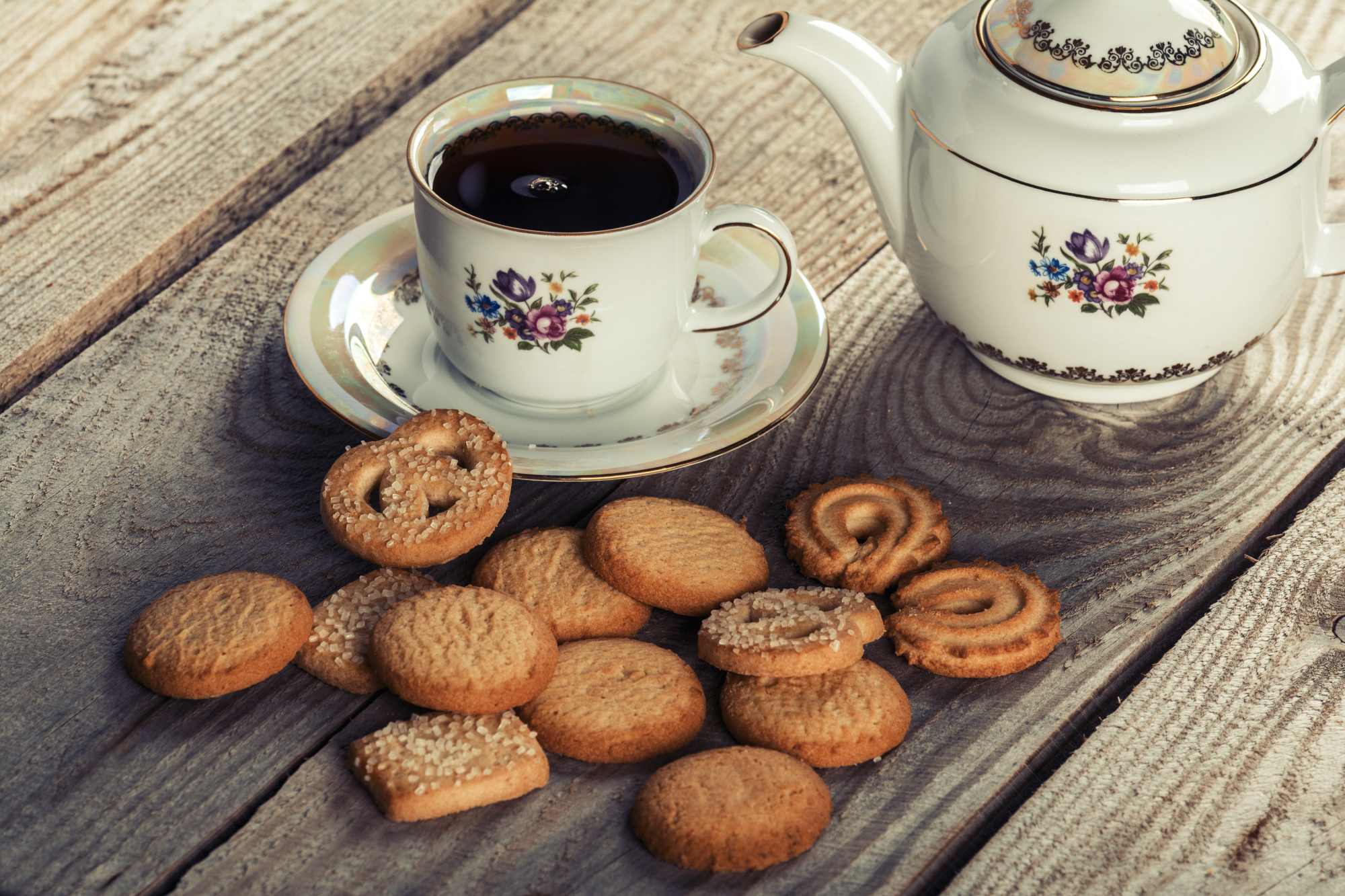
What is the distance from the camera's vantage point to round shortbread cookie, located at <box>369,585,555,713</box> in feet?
2.60

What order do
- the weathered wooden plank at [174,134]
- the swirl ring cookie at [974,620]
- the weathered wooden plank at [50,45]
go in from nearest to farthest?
1. the swirl ring cookie at [974,620]
2. the weathered wooden plank at [174,134]
3. the weathered wooden plank at [50,45]

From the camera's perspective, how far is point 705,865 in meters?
0.75

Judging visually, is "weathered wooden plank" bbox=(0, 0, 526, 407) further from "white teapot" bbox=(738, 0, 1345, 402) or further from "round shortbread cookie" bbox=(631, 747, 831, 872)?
"round shortbread cookie" bbox=(631, 747, 831, 872)

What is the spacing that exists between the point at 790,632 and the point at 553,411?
304 millimetres

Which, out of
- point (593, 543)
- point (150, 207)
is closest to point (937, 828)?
point (593, 543)

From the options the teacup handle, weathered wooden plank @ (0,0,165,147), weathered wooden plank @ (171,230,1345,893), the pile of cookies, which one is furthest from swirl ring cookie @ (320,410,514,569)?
weathered wooden plank @ (0,0,165,147)

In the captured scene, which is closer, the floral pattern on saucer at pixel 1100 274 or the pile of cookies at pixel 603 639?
the pile of cookies at pixel 603 639

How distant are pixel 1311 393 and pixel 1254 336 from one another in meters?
0.14

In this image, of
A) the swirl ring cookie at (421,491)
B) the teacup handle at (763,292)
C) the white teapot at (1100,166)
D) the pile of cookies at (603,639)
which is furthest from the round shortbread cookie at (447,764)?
the white teapot at (1100,166)

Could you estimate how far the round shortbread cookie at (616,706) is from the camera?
2.65ft

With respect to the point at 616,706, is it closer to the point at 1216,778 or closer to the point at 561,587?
the point at 561,587

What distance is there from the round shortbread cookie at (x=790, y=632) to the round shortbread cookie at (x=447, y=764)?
14cm

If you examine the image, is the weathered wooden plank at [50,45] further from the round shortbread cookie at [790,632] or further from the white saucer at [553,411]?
the round shortbread cookie at [790,632]

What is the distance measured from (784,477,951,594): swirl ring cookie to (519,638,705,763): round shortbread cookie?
14 cm
